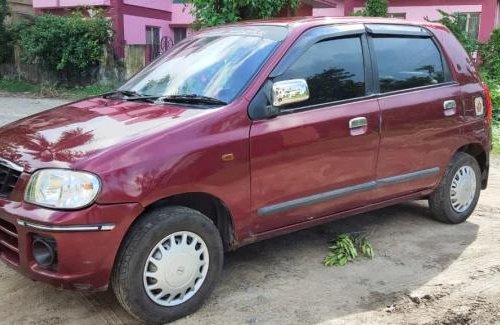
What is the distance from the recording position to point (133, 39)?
22.3 m

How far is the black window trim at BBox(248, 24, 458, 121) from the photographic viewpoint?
407cm

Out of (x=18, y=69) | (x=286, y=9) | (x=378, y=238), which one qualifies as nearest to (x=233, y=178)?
(x=378, y=238)

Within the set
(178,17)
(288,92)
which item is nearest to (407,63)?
(288,92)

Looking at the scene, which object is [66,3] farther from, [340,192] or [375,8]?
[340,192]

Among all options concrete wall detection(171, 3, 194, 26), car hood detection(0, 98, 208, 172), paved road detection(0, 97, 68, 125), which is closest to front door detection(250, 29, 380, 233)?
car hood detection(0, 98, 208, 172)

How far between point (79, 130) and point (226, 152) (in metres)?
0.91

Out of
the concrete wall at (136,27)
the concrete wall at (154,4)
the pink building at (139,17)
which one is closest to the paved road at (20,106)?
the pink building at (139,17)

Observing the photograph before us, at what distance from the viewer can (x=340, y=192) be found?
438cm

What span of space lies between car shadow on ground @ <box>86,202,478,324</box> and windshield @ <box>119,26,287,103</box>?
132 centimetres

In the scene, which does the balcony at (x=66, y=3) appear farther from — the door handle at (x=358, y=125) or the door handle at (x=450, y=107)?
the door handle at (x=358, y=125)

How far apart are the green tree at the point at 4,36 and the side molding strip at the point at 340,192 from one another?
18619 millimetres

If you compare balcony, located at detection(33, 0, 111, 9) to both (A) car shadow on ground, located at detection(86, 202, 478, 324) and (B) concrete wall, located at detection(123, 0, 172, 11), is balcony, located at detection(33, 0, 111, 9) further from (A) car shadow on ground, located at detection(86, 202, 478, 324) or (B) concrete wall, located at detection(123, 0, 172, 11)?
(A) car shadow on ground, located at detection(86, 202, 478, 324)

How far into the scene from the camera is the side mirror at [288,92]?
388 centimetres

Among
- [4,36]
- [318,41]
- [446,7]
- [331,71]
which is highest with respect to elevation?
[446,7]
